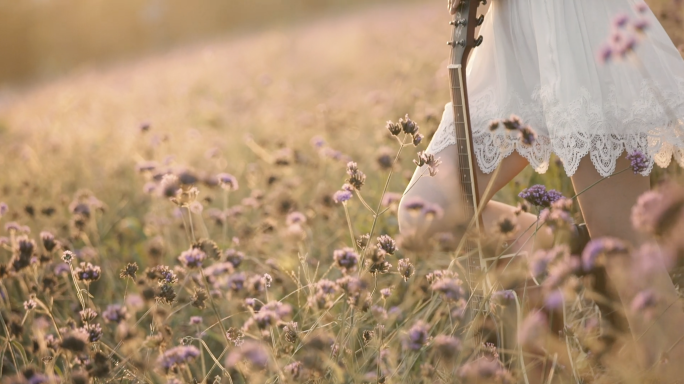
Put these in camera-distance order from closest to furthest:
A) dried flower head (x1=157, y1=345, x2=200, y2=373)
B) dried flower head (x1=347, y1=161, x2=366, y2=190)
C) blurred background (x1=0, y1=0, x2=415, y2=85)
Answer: dried flower head (x1=157, y1=345, x2=200, y2=373) < dried flower head (x1=347, y1=161, x2=366, y2=190) < blurred background (x1=0, y1=0, x2=415, y2=85)

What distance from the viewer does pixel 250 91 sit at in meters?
6.09

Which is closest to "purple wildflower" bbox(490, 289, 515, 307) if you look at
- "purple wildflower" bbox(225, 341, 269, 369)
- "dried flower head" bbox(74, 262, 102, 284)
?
"purple wildflower" bbox(225, 341, 269, 369)

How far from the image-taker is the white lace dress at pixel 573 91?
4.81 ft

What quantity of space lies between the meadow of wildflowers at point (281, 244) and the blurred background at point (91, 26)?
7.65 meters

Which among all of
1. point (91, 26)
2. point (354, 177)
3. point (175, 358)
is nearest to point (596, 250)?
point (354, 177)

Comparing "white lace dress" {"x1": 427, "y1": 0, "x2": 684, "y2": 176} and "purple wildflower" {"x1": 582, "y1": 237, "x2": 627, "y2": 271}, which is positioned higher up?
"white lace dress" {"x1": 427, "y1": 0, "x2": 684, "y2": 176}

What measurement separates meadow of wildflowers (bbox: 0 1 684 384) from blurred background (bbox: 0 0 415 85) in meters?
7.65

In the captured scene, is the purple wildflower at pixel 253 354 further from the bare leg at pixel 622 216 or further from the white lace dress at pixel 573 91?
the bare leg at pixel 622 216

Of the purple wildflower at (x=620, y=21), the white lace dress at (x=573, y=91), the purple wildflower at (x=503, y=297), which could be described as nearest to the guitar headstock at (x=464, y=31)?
the white lace dress at (x=573, y=91)

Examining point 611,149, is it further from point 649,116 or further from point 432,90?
point 432,90

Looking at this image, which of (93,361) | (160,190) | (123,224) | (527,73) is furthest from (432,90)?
(93,361)

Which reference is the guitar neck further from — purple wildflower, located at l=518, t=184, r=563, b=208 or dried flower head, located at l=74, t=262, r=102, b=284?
dried flower head, located at l=74, t=262, r=102, b=284

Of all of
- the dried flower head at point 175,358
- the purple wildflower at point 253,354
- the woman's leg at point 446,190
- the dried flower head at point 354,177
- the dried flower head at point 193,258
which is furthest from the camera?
the woman's leg at point 446,190

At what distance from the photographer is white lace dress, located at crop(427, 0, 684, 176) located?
1.47 metres
